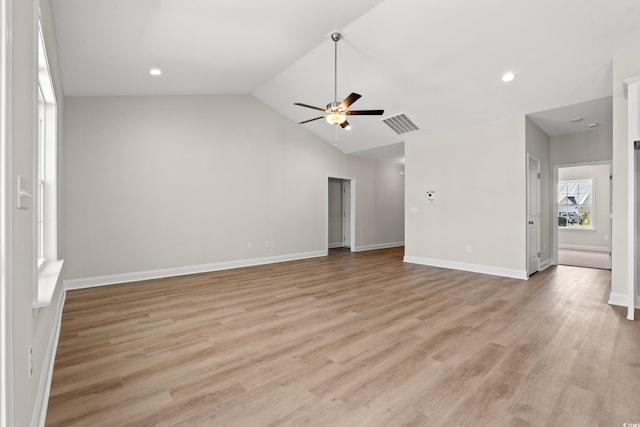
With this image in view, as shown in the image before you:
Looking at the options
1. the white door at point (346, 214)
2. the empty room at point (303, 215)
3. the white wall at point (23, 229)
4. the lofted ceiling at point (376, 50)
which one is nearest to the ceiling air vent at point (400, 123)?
the empty room at point (303, 215)

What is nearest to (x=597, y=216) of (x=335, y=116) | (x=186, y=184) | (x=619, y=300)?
(x=619, y=300)

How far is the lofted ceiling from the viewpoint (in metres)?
3.19

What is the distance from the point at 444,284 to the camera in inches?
190

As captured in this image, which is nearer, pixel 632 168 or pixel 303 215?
pixel 632 168

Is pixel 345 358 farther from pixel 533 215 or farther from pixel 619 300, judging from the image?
pixel 533 215

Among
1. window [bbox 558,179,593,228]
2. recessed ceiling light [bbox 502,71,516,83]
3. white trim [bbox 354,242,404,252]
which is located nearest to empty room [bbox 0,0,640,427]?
recessed ceiling light [bbox 502,71,516,83]

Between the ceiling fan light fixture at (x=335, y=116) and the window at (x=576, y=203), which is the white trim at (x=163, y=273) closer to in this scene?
the ceiling fan light fixture at (x=335, y=116)

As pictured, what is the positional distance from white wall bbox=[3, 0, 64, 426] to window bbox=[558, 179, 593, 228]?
11.8 m

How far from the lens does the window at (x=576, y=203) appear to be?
8914 mm

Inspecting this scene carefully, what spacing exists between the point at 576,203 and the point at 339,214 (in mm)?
7041

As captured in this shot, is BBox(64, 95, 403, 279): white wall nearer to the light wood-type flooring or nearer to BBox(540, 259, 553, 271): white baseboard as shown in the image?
the light wood-type flooring

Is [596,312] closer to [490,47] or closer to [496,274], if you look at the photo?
[496,274]

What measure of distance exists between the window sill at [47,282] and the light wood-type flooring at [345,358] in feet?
2.13

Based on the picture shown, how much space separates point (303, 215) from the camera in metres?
7.38
